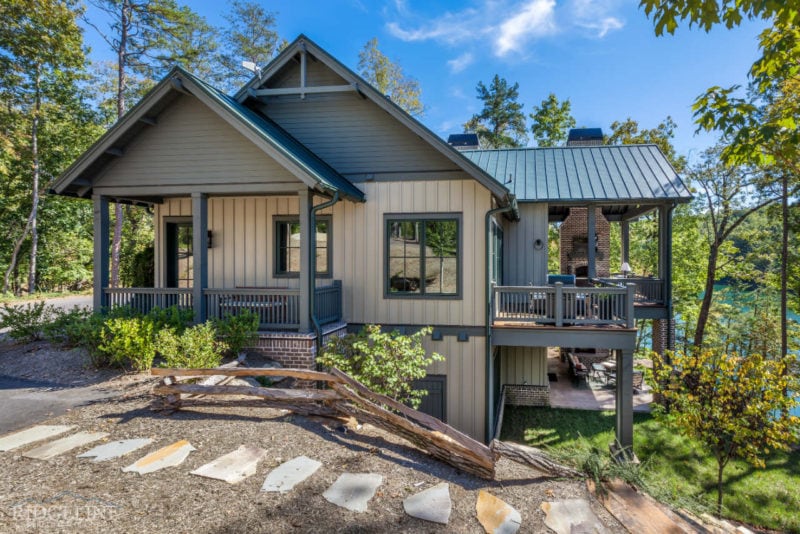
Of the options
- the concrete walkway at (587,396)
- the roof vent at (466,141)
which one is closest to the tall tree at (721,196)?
the concrete walkway at (587,396)

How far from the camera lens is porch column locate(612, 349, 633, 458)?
812cm

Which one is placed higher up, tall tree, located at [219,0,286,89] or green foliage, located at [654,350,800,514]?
tall tree, located at [219,0,286,89]

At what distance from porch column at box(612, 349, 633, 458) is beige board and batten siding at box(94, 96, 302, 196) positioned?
7092 mm

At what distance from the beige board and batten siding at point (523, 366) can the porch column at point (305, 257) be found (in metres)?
6.17

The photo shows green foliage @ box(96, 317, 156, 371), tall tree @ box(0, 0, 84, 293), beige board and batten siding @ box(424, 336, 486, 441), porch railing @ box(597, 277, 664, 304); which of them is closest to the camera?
green foliage @ box(96, 317, 156, 371)

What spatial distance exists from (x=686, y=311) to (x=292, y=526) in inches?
913

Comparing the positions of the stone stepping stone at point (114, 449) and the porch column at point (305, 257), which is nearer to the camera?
the stone stepping stone at point (114, 449)

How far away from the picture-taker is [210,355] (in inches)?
259

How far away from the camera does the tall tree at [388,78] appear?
24094 millimetres

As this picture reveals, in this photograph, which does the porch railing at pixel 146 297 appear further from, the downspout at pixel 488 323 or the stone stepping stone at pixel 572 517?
the stone stepping stone at pixel 572 517

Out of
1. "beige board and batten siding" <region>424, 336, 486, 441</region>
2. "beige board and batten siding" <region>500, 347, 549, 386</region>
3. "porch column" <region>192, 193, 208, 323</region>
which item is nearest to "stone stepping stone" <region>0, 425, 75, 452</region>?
"porch column" <region>192, 193, 208, 323</region>

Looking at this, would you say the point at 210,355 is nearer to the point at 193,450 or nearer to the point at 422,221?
the point at 193,450

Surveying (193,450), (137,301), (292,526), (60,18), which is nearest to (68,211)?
(60,18)

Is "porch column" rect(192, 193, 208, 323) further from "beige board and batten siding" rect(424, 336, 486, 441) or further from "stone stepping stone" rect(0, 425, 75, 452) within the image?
"beige board and batten siding" rect(424, 336, 486, 441)
